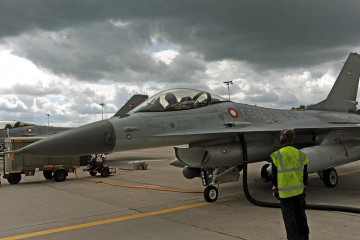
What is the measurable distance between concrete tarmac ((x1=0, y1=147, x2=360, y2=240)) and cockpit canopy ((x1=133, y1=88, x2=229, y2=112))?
7.21ft

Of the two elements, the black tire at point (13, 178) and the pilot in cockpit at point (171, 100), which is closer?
the pilot in cockpit at point (171, 100)

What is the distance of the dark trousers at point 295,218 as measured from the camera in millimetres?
3793

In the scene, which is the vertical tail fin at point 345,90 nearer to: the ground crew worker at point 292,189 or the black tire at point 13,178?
the ground crew worker at point 292,189

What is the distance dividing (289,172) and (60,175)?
33.7ft

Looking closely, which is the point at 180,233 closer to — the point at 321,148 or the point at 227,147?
the point at 227,147

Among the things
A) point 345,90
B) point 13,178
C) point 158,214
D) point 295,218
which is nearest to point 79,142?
point 158,214

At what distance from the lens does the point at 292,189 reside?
3.84m

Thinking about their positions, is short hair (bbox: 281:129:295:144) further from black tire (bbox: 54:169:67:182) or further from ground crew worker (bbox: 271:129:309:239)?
black tire (bbox: 54:169:67:182)

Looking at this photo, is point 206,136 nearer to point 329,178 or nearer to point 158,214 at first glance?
point 158,214

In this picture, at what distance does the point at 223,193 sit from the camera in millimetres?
8383

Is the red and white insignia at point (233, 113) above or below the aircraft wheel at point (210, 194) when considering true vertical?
above

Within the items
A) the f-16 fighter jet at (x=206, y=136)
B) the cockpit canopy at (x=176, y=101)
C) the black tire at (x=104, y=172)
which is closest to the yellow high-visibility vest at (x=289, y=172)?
the f-16 fighter jet at (x=206, y=136)

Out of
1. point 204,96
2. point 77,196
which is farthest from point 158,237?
point 77,196

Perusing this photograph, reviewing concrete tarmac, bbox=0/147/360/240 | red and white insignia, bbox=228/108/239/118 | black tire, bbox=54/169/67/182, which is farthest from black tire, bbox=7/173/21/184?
red and white insignia, bbox=228/108/239/118
